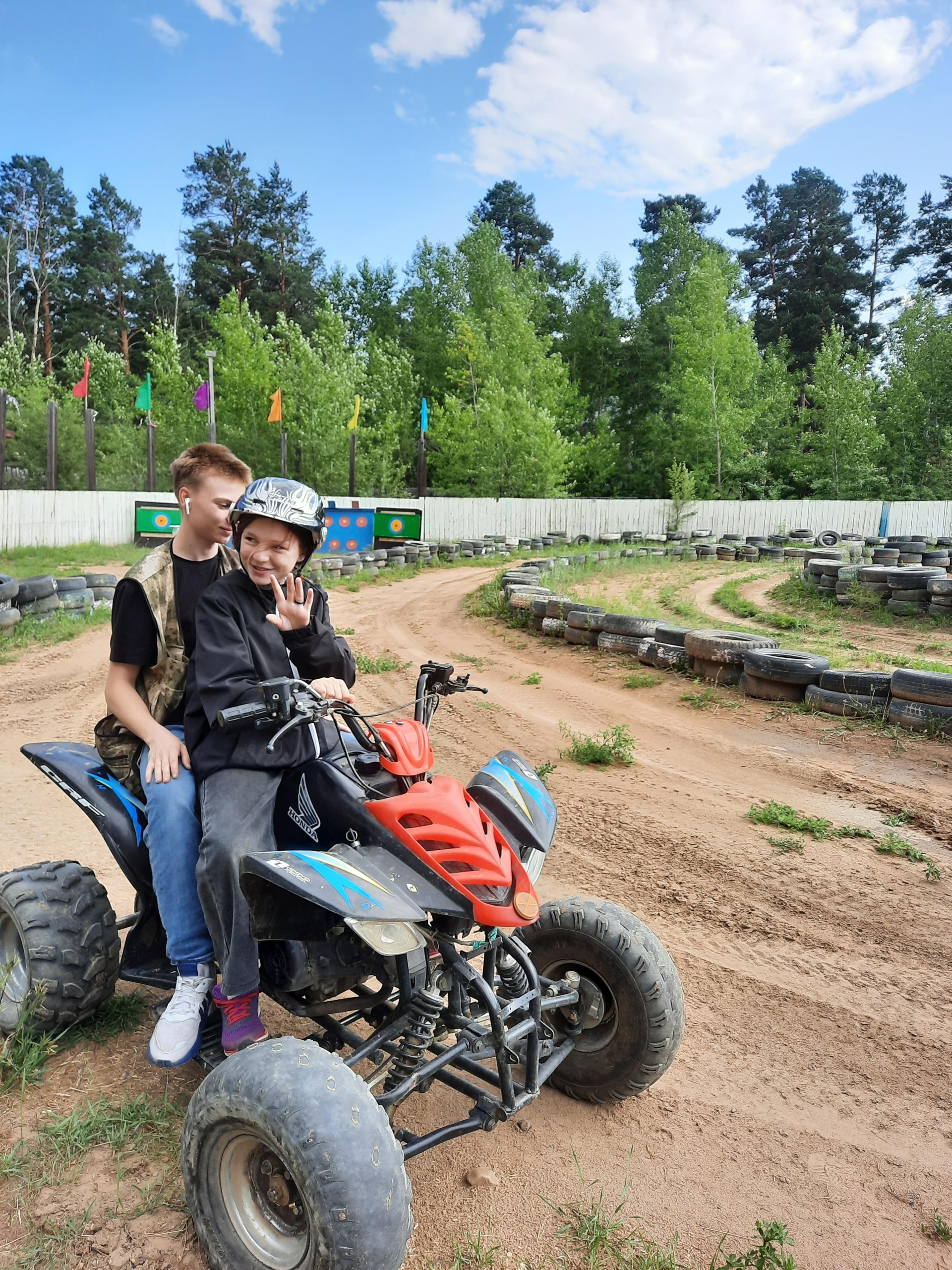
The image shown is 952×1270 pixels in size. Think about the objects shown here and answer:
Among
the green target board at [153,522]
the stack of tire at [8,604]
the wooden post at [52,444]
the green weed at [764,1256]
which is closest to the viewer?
the green weed at [764,1256]

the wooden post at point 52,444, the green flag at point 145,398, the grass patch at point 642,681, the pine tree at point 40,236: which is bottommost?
the grass patch at point 642,681

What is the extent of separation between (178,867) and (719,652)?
21.0 feet

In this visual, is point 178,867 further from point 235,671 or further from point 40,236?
point 40,236

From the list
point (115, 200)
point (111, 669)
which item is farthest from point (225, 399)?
point (111, 669)

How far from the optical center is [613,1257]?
213 centimetres

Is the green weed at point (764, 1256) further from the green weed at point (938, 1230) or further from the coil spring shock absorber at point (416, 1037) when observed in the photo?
the coil spring shock absorber at point (416, 1037)

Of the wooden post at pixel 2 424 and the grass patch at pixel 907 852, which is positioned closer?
the grass patch at pixel 907 852

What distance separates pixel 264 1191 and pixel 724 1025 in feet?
6.09

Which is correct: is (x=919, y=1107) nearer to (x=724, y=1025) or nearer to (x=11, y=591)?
(x=724, y=1025)

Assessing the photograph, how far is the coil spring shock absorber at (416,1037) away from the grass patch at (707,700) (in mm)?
5637

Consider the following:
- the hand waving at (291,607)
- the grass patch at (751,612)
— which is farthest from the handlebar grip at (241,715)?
the grass patch at (751,612)

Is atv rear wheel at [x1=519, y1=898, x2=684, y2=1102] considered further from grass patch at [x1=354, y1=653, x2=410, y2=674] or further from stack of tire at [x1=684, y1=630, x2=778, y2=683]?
grass patch at [x1=354, y1=653, x2=410, y2=674]

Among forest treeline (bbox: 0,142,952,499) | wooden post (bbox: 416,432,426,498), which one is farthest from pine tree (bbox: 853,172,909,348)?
wooden post (bbox: 416,432,426,498)

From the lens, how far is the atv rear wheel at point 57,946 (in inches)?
111
